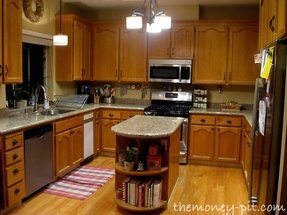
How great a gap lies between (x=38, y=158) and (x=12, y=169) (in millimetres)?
426

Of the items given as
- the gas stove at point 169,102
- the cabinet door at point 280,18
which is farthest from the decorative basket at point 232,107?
the cabinet door at point 280,18

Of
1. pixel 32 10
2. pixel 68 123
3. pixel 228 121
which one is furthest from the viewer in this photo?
pixel 228 121

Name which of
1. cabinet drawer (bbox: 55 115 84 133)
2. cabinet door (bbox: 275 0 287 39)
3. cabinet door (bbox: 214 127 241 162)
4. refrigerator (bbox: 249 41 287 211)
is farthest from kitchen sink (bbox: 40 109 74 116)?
cabinet door (bbox: 275 0 287 39)

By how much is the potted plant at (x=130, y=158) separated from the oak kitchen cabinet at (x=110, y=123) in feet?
6.21

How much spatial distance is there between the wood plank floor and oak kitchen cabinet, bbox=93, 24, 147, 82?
199cm

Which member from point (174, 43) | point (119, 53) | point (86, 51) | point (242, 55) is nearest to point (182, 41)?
point (174, 43)

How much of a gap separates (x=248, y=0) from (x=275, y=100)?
133 inches

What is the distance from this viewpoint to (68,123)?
13.0ft

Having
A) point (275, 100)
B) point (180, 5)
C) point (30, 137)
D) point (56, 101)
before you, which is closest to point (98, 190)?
point (30, 137)

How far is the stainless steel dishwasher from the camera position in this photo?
10.6 feet

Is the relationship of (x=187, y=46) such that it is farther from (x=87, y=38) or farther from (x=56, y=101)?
(x=56, y=101)

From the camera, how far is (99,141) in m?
5.11

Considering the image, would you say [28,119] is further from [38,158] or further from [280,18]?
[280,18]

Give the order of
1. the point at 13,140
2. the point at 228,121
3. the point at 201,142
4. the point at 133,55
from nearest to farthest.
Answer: the point at 13,140
the point at 228,121
the point at 201,142
the point at 133,55
